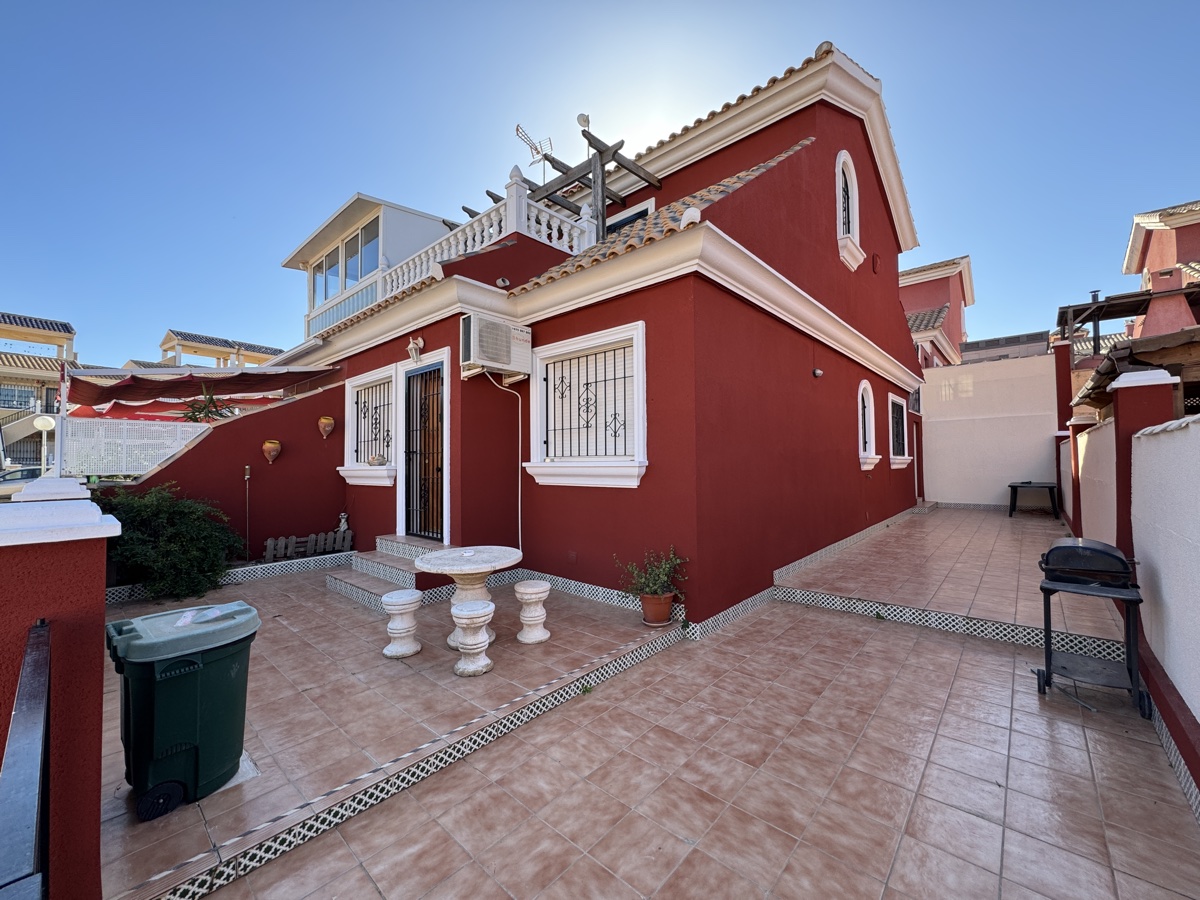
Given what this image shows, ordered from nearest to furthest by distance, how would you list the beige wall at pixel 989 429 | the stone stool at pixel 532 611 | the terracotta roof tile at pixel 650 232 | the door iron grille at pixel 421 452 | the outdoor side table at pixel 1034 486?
the stone stool at pixel 532 611, the terracotta roof tile at pixel 650 232, the door iron grille at pixel 421 452, the outdoor side table at pixel 1034 486, the beige wall at pixel 989 429

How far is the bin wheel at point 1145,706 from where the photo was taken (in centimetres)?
320

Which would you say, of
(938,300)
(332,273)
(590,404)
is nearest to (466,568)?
(590,404)

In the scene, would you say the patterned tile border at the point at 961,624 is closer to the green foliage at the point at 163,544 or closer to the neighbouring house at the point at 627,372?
the neighbouring house at the point at 627,372

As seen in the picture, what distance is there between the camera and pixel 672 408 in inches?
189

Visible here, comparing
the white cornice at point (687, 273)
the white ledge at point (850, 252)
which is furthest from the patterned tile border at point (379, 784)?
the white ledge at point (850, 252)

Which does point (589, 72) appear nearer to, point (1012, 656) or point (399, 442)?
point (399, 442)

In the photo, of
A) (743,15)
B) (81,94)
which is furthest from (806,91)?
(81,94)

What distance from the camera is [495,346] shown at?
18.7 ft

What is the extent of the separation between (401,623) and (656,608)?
2.35 meters

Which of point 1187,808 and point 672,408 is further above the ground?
point 672,408

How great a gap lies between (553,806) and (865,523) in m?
8.89

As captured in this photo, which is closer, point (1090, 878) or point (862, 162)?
point (1090, 878)

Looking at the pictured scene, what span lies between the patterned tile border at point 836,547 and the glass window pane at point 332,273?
35.8ft

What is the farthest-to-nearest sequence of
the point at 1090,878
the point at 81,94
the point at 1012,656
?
the point at 81,94 → the point at 1012,656 → the point at 1090,878
